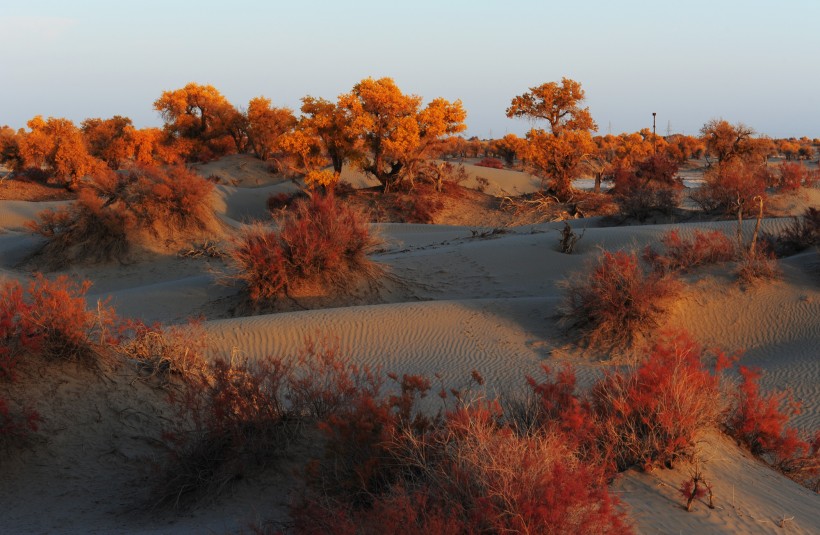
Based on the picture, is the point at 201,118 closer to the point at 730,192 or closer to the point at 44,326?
the point at 730,192

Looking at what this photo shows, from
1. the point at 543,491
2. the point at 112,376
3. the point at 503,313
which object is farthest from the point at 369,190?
the point at 543,491

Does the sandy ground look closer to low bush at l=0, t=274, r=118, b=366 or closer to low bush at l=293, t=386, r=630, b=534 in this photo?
low bush at l=0, t=274, r=118, b=366

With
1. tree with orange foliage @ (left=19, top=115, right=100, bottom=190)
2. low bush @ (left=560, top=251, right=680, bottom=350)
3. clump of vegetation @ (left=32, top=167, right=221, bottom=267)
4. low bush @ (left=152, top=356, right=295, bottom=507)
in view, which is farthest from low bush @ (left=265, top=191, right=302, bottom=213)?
low bush @ (left=152, top=356, right=295, bottom=507)

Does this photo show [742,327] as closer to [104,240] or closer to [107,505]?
[107,505]

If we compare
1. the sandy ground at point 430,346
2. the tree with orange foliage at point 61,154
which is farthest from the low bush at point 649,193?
the tree with orange foliage at point 61,154

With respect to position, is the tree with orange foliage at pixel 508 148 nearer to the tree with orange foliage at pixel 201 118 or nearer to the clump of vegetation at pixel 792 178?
the tree with orange foliage at pixel 201 118

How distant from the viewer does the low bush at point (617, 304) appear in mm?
12812

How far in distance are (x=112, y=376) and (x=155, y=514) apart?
259 cm

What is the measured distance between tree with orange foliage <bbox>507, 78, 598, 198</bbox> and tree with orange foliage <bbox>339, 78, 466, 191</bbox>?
421cm

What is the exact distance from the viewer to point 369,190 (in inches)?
1505

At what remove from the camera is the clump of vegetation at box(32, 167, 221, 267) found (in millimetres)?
22656

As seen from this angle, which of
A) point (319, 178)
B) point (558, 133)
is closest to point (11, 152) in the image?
point (319, 178)

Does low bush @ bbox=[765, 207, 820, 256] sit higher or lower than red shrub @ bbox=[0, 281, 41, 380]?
lower

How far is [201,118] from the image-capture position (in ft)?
172
